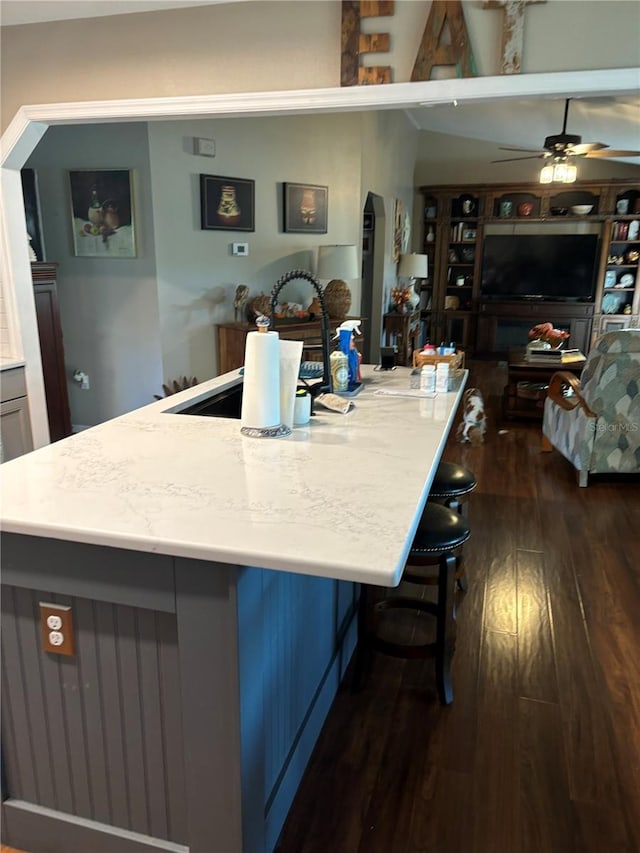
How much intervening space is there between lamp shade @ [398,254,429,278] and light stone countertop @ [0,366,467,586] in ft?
20.2

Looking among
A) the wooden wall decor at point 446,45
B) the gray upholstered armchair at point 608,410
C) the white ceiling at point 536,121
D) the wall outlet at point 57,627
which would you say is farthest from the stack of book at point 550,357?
the wall outlet at point 57,627

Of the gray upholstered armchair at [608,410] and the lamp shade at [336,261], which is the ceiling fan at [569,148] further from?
the gray upholstered armchair at [608,410]

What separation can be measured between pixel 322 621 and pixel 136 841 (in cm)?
72

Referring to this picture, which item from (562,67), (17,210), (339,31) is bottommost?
(17,210)

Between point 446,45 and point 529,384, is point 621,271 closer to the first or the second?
point 529,384

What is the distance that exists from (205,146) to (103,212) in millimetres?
901

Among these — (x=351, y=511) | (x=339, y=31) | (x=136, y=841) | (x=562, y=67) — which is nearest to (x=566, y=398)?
(x=562, y=67)

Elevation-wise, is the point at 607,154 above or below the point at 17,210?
above

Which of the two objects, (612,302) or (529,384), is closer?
(529,384)

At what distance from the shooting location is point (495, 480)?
407 cm

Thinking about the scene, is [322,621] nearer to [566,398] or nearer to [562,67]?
[562,67]

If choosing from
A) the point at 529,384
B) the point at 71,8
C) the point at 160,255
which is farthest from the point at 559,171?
the point at 71,8

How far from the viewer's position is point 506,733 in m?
1.89

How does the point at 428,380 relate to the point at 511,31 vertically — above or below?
below
